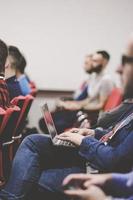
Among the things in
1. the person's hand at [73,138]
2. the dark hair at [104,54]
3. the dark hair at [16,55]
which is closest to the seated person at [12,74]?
the dark hair at [16,55]

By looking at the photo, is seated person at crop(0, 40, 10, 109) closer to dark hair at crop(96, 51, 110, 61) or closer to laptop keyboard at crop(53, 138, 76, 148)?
laptop keyboard at crop(53, 138, 76, 148)

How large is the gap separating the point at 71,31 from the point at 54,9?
359 mm

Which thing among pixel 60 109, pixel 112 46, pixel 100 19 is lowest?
pixel 60 109

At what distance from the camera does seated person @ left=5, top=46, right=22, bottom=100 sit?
3.25 m

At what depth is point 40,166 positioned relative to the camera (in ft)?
7.94

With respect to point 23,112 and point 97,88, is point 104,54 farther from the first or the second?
point 23,112

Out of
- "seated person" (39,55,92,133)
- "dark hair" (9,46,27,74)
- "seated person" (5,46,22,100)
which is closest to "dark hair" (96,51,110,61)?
"seated person" (39,55,92,133)

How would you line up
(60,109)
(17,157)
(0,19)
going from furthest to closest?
(0,19), (60,109), (17,157)

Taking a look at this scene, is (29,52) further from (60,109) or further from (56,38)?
(60,109)

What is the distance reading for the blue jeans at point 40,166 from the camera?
2.31 metres

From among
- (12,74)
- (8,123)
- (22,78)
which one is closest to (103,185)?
(8,123)

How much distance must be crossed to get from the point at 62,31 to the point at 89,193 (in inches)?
175

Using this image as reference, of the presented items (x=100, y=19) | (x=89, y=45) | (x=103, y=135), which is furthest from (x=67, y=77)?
(x=103, y=135)

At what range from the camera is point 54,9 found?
572 cm
